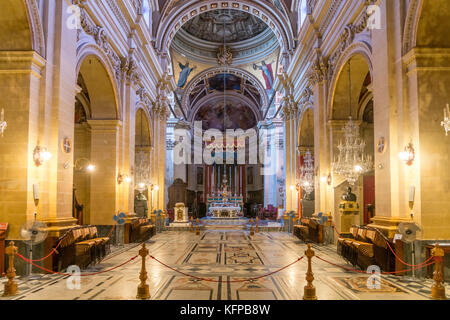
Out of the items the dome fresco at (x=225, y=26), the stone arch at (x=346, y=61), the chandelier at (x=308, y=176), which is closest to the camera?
the stone arch at (x=346, y=61)

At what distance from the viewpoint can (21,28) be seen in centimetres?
793

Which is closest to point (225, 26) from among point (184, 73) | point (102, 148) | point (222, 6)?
point (184, 73)

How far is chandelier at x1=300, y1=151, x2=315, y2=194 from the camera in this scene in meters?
16.8

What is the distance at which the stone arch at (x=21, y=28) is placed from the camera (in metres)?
7.71

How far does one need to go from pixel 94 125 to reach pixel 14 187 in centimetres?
579

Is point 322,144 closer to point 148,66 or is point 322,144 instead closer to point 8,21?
point 148,66

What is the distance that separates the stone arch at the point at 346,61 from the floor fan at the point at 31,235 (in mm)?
8659

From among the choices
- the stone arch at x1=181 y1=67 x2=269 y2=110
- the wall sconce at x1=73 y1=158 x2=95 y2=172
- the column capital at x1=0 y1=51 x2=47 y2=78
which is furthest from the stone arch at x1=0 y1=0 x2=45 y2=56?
the stone arch at x1=181 y1=67 x2=269 y2=110

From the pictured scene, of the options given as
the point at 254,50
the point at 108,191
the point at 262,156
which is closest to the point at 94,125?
the point at 108,191

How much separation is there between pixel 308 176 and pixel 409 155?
9.09 metres

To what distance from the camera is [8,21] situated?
782 cm

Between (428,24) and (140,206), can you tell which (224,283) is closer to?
(428,24)

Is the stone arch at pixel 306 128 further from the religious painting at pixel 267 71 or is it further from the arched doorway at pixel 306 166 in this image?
the religious painting at pixel 267 71

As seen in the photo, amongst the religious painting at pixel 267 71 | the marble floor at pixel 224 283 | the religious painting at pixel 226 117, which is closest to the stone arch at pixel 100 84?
the marble floor at pixel 224 283
